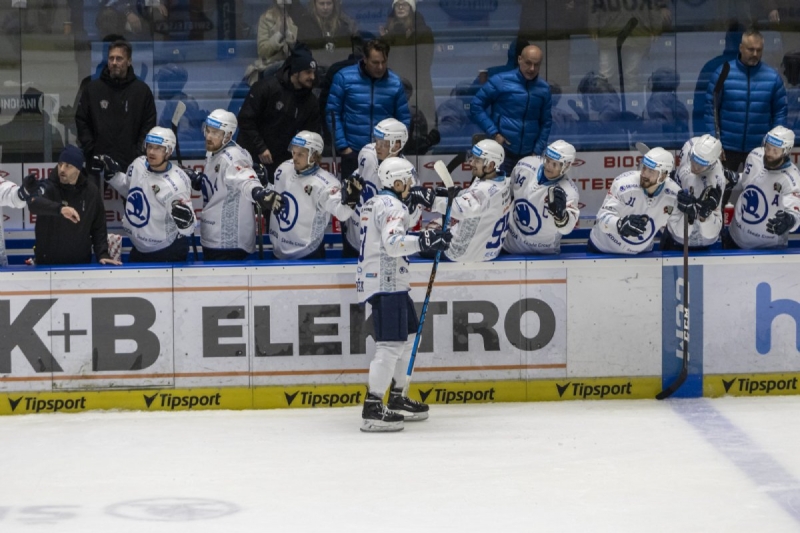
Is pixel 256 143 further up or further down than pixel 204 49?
further down

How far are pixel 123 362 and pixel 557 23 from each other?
4.20m

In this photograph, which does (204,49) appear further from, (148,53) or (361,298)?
(361,298)

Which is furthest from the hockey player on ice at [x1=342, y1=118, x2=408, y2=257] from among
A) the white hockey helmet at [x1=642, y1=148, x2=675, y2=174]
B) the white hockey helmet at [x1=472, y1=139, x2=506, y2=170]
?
the white hockey helmet at [x1=642, y1=148, x2=675, y2=174]

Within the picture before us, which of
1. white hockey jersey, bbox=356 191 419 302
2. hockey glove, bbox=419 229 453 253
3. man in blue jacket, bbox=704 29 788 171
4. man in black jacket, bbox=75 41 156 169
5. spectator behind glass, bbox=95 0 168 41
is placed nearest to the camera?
hockey glove, bbox=419 229 453 253

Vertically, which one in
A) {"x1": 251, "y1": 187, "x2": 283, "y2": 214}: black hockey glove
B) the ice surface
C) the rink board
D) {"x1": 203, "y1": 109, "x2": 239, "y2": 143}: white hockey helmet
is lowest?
the ice surface

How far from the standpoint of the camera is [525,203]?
8383mm

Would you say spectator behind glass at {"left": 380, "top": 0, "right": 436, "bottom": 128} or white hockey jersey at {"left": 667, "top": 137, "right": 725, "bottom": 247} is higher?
spectator behind glass at {"left": 380, "top": 0, "right": 436, "bottom": 128}

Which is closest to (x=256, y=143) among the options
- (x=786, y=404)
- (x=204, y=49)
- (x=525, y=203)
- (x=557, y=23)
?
(x=204, y=49)

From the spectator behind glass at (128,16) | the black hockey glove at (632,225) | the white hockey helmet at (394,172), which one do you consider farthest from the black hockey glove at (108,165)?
the black hockey glove at (632,225)

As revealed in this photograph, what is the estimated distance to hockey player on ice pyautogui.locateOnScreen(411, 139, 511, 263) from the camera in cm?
803

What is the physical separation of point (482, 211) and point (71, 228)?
236 cm

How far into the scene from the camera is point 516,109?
9242 millimetres

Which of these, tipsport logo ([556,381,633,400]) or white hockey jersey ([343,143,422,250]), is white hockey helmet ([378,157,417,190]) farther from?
tipsport logo ([556,381,633,400])

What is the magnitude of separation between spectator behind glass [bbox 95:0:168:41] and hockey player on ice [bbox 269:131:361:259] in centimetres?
199
